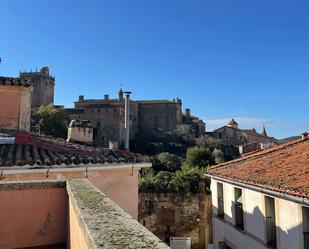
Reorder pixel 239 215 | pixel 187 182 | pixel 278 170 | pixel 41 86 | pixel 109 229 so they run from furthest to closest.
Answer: pixel 41 86, pixel 187 182, pixel 239 215, pixel 278 170, pixel 109 229

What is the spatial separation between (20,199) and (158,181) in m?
16.4

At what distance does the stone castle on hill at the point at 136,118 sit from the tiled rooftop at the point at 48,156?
49.4m

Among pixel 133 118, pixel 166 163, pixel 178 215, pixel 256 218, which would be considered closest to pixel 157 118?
pixel 133 118

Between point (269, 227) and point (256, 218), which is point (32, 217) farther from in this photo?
point (256, 218)

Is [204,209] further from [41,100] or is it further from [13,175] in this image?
[41,100]

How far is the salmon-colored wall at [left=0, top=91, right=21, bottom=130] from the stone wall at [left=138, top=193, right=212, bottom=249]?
11.0 metres

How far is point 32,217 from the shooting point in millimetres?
4559

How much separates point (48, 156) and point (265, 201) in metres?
6.50

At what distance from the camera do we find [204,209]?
65.1ft

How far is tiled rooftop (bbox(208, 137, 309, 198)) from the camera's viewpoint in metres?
7.84

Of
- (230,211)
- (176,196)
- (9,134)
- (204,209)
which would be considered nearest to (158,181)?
(176,196)

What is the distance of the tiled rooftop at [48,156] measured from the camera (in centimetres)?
696

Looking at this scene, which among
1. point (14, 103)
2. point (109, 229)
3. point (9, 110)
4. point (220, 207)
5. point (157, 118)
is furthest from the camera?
point (157, 118)

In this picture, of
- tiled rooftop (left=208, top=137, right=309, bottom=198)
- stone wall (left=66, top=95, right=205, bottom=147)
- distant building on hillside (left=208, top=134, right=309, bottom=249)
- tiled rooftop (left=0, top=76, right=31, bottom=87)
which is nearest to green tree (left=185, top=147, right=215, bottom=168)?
stone wall (left=66, top=95, right=205, bottom=147)
